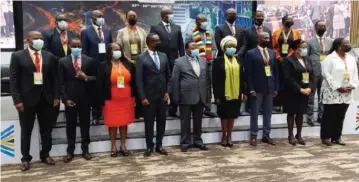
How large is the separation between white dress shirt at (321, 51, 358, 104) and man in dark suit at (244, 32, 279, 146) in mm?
692

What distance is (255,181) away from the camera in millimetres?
4066

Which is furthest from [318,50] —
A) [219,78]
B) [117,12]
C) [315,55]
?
[117,12]

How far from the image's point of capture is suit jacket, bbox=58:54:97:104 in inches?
185

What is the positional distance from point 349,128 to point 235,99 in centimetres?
227

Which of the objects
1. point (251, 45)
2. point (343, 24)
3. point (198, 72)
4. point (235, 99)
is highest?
point (343, 24)

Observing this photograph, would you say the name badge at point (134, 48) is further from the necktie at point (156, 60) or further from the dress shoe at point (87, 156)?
the dress shoe at point (87, 156)

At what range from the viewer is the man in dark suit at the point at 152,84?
16.2 feet

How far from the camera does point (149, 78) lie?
4.97 metres

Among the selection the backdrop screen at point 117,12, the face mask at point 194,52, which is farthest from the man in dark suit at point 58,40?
the backdrop screen at point 117,12

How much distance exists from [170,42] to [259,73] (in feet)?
4.37

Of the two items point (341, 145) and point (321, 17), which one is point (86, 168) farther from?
point (321, 17)

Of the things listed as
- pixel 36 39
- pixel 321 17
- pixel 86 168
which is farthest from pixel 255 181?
pixel 321 17

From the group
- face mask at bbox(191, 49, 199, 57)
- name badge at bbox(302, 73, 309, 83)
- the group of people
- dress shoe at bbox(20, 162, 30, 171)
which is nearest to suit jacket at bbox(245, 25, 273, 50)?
the group of people

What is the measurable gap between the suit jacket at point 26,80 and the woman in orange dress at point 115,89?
0.62 meters
